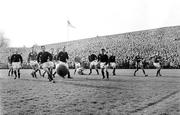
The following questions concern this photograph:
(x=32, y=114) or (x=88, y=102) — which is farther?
(x=88, y=102)

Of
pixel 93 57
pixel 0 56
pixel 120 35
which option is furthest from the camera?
pixel 0 56

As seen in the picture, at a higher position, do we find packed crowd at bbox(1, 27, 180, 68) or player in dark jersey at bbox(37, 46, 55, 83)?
packed crowd at bbox(1, 27, 180, 68)

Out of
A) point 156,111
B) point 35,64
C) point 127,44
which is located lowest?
point 156,111

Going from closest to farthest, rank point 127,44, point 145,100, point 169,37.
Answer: point 145,100 → point 169,37 → point 127,44

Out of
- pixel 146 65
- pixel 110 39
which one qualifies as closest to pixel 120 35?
pixel 110 39

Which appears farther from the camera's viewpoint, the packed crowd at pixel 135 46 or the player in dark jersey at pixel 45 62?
the packed crowd at pixel 135 46

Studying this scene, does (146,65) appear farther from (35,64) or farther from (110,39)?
(35,64)

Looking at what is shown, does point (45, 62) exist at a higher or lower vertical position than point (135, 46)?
lower

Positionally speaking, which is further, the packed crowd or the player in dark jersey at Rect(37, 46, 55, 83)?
the packed crowd

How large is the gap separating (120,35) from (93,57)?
3027 centimetres

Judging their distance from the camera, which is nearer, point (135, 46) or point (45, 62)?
point (45, 62)

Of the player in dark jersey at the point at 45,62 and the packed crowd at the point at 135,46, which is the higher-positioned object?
the packed crowd at the point at 135,46

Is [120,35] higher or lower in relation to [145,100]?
higher

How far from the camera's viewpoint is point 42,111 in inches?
256
